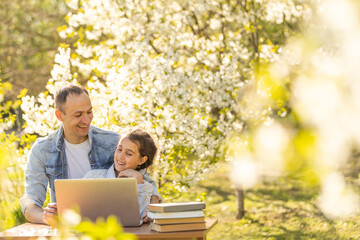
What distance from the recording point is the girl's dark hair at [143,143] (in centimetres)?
358

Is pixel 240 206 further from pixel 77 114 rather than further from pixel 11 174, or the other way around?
pixel 77 114

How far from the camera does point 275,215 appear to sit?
8.49 meters

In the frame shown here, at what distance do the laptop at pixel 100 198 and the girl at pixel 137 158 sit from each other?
1.27 feet

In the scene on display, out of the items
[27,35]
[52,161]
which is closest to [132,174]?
[52,161]

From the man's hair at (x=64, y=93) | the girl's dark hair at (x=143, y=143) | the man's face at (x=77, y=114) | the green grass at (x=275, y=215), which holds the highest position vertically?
the man's hair at (x=64, y=93)

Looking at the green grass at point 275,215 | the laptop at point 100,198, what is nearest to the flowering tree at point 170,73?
the green grass at point 275,215

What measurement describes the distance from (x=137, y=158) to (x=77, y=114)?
592mm

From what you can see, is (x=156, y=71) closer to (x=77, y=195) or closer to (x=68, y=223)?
(x=77, y=195)

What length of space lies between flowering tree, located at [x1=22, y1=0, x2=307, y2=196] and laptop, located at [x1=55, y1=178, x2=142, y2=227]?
2766 mm

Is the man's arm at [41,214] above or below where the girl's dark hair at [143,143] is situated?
below

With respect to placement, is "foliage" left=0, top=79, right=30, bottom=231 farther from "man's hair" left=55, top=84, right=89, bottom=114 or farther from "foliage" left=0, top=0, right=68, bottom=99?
"foliage" left=0, top=0, right=68, bottom=99

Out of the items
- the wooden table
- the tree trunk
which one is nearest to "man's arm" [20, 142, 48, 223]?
the wooden table

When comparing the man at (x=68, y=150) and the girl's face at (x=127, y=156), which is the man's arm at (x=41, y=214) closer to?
the man at (x=68, y=150)

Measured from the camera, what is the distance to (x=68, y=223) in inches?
58.6
